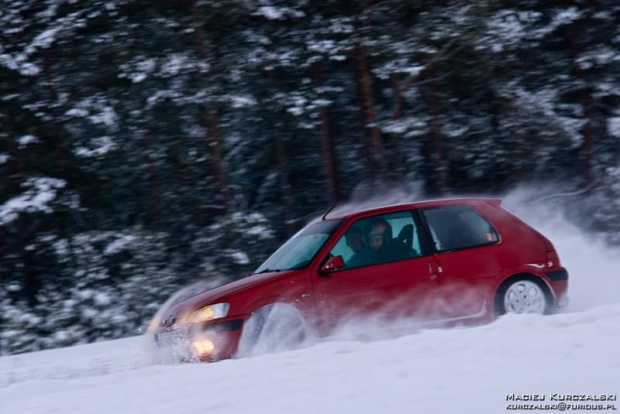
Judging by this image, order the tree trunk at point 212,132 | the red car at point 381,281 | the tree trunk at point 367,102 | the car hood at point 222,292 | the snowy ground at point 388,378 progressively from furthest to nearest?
1. the tree trunk at point 367,102
2. the tree trunk at point 212,132
3. the car hood at point 222,292
4. the red car at point 381,281
5. the snowy ground at point 388,378

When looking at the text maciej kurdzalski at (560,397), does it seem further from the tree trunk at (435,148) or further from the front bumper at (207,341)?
the tree trunk at (435,148)

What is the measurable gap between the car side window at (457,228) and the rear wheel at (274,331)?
5.32ft

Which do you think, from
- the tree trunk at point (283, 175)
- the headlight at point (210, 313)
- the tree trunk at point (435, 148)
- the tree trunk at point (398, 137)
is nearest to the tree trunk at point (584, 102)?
the tree trunk at point (435, 148)

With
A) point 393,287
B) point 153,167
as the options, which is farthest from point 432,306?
point 153,167

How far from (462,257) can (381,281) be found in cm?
90

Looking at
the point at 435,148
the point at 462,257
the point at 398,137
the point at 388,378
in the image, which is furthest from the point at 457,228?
the point at 435,148

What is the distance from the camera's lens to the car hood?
24.5 feet

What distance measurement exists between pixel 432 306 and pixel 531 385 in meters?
2.89

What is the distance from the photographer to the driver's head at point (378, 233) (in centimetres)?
801

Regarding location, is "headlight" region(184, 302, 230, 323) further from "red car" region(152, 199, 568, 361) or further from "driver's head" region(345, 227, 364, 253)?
"driver's head" region(345, 227, 364, 253)

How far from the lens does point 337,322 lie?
7570 millimetres

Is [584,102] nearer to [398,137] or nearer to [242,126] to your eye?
[398,137]

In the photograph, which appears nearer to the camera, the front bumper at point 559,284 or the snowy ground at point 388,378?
the snowy ground at point 388,378

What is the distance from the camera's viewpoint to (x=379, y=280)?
777cm
